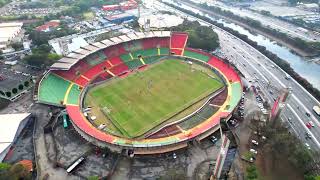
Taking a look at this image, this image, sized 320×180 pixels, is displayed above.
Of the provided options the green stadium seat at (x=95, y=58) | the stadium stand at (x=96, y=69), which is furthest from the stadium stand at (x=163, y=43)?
the stadium stand at (x=96, y=69)

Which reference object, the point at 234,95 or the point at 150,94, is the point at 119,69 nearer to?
the point at 150,94

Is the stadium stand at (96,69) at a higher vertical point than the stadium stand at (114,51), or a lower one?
lower

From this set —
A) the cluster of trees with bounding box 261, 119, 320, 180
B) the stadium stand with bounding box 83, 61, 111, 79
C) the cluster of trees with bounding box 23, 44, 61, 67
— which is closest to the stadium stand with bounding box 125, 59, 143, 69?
the stadium stand with bounding box 83, 61, 111, 79

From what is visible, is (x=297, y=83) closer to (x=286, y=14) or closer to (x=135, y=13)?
(x=286, y=14)

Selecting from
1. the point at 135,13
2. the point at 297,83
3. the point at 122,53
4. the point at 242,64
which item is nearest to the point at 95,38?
the point at 122,53

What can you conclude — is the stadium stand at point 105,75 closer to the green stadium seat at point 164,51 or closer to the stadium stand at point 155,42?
the stadium stand at point 155,42
